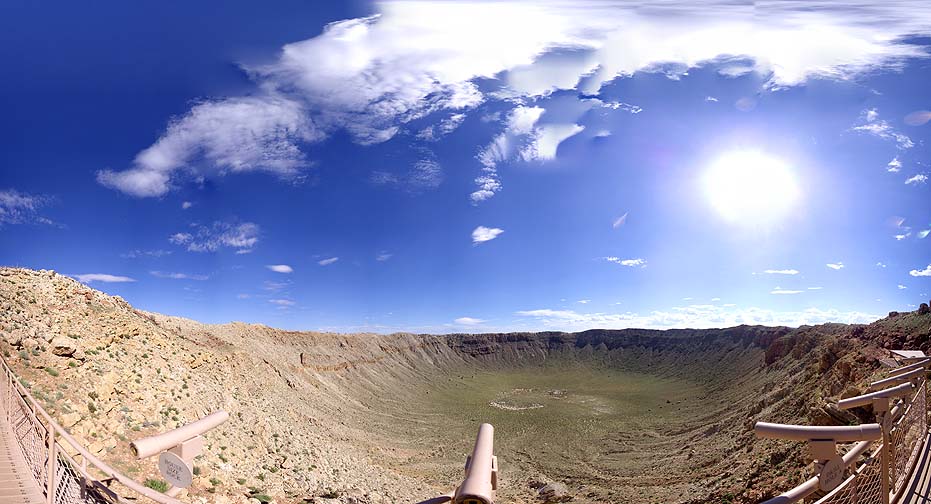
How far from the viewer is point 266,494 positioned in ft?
53.3

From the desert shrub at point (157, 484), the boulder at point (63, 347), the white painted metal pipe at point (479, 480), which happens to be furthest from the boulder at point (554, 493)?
the white painted metal pipe at point (479, 480)

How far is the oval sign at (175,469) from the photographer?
16.3 ft

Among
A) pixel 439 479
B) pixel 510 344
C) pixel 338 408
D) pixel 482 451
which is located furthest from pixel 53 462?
pixel 510 344

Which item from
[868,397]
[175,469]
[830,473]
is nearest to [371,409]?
[175,469]

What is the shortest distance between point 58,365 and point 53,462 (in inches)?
496

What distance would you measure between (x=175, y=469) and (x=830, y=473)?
268 inches

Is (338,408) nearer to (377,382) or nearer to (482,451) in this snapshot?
(377,382)

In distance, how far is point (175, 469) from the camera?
504cm

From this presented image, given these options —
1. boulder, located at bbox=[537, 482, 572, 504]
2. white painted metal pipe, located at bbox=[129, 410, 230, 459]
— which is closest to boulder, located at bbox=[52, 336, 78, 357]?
white painted metal pipe, located at bbox=[129, 410, 230, 459]

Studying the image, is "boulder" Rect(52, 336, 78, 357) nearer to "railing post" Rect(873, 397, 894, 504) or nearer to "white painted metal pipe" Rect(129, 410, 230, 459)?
"white painted metal pipe" Rect(129, 410, 230, 459)

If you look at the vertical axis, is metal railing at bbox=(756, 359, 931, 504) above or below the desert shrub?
above

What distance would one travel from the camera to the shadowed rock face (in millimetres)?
16266

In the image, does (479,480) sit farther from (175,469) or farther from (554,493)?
(554,493)

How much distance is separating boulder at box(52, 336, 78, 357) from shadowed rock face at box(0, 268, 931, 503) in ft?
0.17
